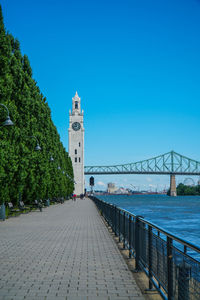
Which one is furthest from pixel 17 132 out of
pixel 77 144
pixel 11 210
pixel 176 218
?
pixel 77 144

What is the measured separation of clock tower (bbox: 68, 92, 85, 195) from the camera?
405ft

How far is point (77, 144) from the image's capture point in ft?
416

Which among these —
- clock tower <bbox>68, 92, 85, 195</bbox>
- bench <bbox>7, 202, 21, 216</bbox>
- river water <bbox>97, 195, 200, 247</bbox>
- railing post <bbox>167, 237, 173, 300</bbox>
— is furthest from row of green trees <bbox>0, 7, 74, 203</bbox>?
clock tower <bbox>68, 92, 85, 195</bbox>

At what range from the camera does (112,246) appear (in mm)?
11398

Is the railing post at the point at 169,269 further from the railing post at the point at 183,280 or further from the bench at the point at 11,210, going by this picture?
the bench at the point at 11,210

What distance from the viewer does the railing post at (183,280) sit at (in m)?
4.16

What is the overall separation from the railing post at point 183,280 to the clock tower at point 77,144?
385 feet

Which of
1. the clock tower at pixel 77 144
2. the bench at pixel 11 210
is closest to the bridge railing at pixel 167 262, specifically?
the bench at pixel 11 210

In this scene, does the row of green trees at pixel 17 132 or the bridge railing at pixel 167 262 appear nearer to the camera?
the bridge railing at pixel 167 262

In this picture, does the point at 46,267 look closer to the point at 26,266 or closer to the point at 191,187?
the point at 26,266

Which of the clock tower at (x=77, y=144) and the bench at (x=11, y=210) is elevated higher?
the clock tower at (x=77, y=144)

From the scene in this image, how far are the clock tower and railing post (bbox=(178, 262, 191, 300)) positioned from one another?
117 m

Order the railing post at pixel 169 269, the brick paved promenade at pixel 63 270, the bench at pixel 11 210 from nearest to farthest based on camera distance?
the railing post at pixel 169 269
the brick paved promenade at pixel 63 270
the bench at pixel 11 210

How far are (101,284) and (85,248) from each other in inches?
171
